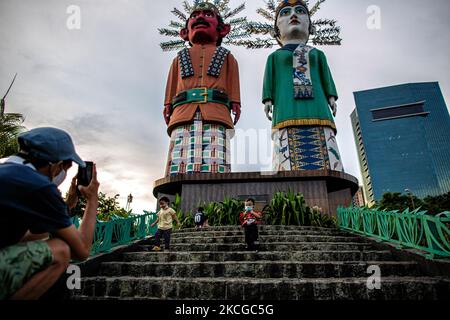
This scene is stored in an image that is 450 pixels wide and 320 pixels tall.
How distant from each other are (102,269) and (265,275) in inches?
94.8

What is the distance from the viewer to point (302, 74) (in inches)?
485

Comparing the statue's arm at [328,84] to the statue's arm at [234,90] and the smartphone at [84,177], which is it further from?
the smartphone at [84,177]

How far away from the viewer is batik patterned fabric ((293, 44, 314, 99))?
11.9 m

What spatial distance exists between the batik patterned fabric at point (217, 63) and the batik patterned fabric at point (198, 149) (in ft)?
7.36

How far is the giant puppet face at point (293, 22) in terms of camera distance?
12992mm

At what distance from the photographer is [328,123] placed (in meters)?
11.4

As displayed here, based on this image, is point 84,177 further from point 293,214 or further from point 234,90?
point 234,90

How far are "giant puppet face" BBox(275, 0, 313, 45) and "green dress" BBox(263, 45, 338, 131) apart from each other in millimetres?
715

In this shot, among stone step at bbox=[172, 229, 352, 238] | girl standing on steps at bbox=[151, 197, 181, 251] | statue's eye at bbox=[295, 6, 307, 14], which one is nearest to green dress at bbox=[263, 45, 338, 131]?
statue's eye at bbox=[295, 6, 307, 14]

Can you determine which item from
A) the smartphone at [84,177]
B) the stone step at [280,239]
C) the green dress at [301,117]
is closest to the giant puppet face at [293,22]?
the green dress at [301,117]

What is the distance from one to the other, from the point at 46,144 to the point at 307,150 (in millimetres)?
10819

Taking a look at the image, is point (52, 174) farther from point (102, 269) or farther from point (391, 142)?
point (391, 142)

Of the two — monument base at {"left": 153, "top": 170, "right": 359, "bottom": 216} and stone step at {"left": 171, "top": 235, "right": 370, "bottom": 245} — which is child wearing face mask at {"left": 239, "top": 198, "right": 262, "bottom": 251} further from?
monument base at {"left": 153, "top": 170, "right": 359, "bottom": 216}
